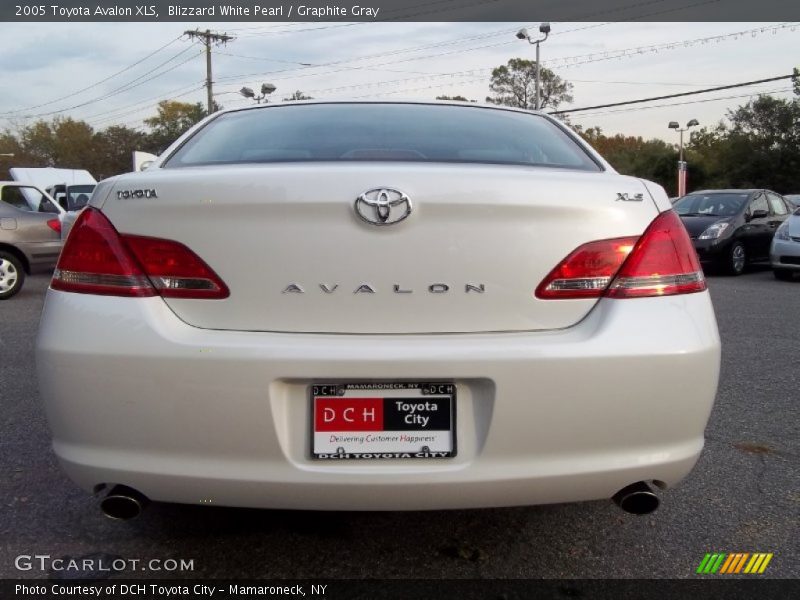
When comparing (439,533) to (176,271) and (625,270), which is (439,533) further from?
(176,271)

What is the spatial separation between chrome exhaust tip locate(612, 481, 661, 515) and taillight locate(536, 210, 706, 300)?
0.55 meters

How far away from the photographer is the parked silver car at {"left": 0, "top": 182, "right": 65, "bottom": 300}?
9609 millimetres

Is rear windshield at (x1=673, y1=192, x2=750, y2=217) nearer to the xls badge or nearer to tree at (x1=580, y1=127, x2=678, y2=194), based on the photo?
the xls badge

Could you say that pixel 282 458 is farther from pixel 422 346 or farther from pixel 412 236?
pixel 412 236

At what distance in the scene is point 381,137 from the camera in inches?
111

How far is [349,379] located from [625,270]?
0.84m

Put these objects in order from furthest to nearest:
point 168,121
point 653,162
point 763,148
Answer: point 168,121
point 653,162
point 763,148

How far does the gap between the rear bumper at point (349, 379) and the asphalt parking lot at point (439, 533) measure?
488 mm

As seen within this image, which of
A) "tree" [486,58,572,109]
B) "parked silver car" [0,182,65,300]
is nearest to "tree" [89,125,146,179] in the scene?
"tree" [486,58,572,109]

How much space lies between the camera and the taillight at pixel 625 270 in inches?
83.7

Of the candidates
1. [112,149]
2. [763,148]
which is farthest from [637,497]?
[112,149]

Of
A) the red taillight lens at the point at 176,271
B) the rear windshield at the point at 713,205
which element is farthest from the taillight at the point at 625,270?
the rear windshield at the point at 713,205

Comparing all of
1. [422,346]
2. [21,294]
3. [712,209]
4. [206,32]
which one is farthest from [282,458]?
[206,32]

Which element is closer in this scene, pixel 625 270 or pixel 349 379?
pixel 349 379
